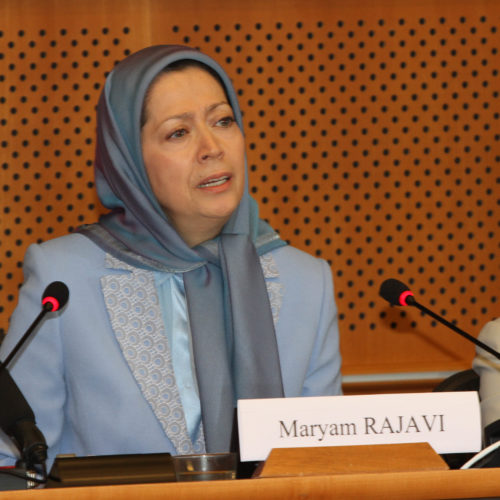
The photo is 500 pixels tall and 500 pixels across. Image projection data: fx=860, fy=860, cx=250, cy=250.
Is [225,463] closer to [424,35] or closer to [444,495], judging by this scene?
[444,495]

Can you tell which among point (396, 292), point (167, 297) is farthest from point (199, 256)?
point (396, 292)

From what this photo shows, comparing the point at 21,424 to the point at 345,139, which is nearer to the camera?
the point at 21,424

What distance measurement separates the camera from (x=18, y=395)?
1396 millimetres

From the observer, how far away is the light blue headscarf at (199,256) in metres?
1.99

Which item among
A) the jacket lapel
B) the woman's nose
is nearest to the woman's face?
the woman's nose

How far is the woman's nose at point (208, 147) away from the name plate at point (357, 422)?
2.81 ft

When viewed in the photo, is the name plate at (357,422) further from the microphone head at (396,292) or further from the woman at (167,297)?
the woman at (167,297)

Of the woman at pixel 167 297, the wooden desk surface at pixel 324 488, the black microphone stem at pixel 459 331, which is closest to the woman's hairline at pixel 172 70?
the woman at pixel 167 297

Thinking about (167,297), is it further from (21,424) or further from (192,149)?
(21,424)

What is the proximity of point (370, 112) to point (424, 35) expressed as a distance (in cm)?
35

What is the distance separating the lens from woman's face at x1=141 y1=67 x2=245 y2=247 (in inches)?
80.6

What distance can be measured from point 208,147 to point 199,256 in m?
0.27

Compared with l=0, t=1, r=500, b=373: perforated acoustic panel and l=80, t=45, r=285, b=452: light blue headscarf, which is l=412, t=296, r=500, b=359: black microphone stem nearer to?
l=80, t=45, r=285, b=452: light blue headscarf

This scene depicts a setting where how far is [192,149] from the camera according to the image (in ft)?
6.73
